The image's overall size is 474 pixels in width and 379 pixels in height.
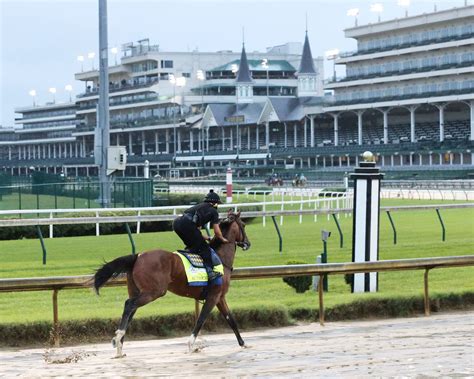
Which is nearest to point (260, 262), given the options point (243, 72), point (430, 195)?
point (430, 195)

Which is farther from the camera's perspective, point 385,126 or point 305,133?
point 305,133

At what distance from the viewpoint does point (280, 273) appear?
10.8 metres

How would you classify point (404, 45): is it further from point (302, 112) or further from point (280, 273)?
point (280, 273)

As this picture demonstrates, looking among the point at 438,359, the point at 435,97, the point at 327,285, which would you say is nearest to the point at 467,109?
the point at 435,97

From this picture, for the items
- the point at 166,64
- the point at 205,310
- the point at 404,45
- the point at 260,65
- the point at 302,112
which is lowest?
the point at 205,310

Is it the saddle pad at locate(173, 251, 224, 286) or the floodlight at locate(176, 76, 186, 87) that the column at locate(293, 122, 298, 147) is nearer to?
the floodlight at locate(176, 76, 186, 87)

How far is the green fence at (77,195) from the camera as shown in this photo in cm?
2972

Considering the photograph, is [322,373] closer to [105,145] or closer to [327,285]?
[327,285]

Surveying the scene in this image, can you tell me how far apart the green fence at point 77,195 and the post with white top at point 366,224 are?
54.8 feet

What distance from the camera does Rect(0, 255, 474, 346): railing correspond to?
9.79 m

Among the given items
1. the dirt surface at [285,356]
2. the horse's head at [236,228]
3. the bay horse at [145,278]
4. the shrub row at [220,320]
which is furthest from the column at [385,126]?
the bay horse at [145,278]

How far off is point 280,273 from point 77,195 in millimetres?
21223

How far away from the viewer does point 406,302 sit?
38.7ft

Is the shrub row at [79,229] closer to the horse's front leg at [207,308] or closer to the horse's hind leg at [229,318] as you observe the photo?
the horse's hind leg at [229,318]
